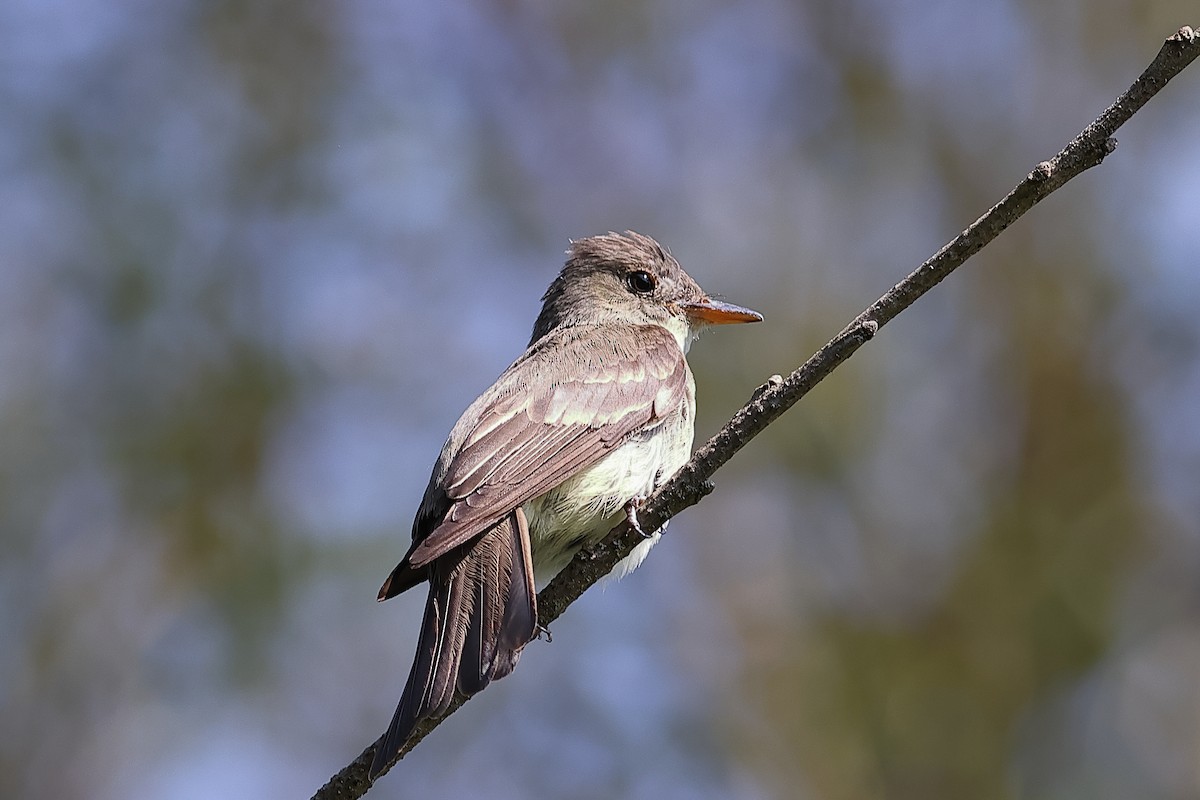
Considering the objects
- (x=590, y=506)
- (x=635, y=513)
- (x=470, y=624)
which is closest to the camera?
(x=470, y=624)

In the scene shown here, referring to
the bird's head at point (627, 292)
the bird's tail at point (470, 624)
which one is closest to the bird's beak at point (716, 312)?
the bird's head at point (627, 292)

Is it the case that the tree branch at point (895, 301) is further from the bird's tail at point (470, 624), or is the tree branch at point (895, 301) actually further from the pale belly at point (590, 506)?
the pale belly at point (590, 506)

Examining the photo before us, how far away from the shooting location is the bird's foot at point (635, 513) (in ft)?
13.6

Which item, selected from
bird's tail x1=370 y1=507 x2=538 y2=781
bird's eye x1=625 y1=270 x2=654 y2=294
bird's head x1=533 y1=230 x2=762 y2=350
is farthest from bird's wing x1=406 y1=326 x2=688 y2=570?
bird's eye x1=625 y1=270 x2=654 y2=294

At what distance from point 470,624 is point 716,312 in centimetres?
238

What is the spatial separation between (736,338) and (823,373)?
6.30m

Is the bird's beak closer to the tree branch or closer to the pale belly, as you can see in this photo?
the pale belly

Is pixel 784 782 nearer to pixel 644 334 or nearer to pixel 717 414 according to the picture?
pixel 717 414

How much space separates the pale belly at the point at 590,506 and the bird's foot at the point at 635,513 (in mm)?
52

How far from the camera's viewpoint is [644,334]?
5867 mm

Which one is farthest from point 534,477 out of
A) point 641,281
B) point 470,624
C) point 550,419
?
point 641,281

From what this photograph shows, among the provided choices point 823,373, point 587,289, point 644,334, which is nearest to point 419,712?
point 823,373

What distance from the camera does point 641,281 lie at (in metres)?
6.41

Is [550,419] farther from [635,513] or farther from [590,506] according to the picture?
[635,513]
